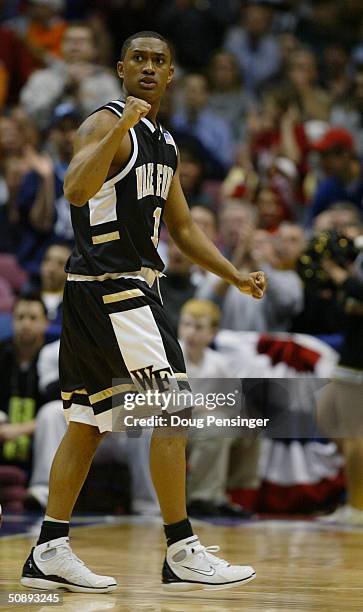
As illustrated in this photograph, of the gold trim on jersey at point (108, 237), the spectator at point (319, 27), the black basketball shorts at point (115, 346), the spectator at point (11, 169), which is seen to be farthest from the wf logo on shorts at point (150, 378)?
the spectator at point (319, 27)

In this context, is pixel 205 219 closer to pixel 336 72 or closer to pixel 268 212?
pixel 268 212

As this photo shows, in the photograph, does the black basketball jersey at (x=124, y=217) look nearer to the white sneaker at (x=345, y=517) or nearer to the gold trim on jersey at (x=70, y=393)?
the gold trim on jersey at (x=70, y=393)

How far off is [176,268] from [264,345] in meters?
1.02

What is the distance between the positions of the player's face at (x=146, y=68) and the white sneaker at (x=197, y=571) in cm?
164

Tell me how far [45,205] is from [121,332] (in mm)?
5579

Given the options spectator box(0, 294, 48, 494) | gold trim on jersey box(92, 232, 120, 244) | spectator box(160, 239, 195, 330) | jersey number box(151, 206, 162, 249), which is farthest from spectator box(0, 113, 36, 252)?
gold trim on jersey box(92, 232, 120, 244)

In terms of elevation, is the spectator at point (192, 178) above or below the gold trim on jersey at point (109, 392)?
above

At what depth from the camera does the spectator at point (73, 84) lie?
10.8 metres

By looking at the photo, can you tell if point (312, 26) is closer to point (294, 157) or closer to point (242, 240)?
point (294, 157)

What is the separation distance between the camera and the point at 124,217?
4.22 m

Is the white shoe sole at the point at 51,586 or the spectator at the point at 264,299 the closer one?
the white shoe sole at the point at 51,586

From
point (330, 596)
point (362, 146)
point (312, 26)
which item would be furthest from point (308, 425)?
point (312, 26)

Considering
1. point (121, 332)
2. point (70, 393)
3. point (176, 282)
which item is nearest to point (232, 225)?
point (176, 282)

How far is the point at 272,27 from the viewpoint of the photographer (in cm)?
1318
